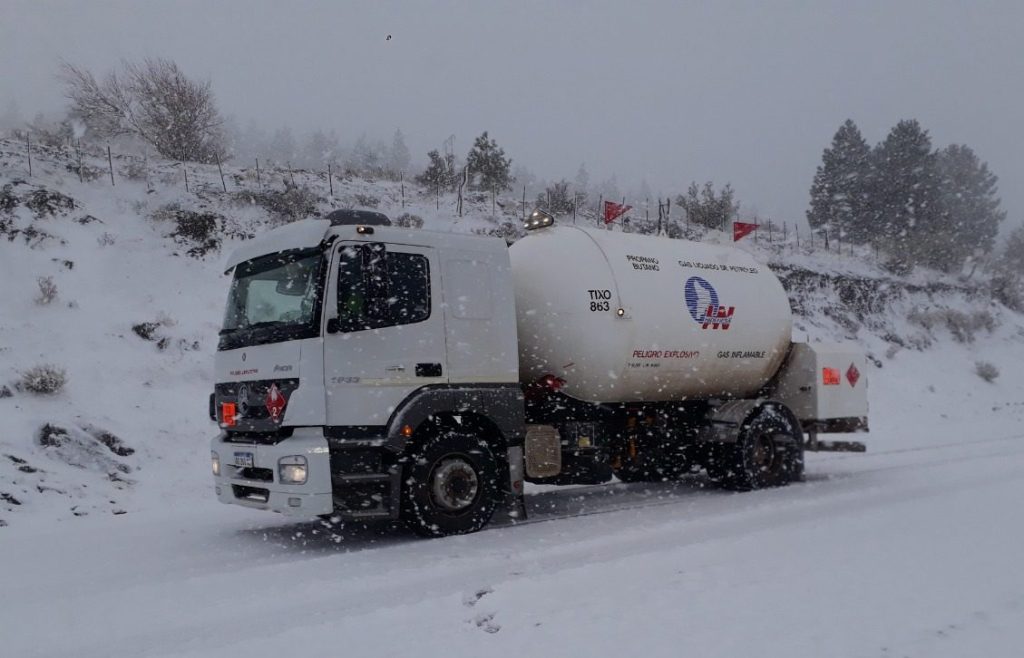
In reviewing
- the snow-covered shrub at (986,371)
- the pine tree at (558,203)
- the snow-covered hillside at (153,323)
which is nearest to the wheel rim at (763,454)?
the snow-covered hillside at (153,323)

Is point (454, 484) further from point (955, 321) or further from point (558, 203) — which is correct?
point (955, 321)

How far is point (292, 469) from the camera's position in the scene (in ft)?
21.2

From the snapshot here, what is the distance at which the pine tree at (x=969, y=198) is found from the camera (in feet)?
154

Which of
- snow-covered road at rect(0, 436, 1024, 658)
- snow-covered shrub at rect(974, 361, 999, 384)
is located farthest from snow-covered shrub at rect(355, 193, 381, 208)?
Answer: snow-covered shrub at rect(974, 361, 999, 384)

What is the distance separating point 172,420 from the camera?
459 inches

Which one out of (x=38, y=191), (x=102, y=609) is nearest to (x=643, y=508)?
(x=102, y=609)

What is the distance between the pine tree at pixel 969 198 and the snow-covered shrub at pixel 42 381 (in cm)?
4656

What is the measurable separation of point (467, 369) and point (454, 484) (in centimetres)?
112

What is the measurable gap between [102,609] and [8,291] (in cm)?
1125

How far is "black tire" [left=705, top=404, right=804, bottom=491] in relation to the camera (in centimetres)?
988

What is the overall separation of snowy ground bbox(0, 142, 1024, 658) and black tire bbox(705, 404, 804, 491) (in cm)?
41

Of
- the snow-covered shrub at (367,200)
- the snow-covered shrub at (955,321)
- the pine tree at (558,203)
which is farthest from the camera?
the snow-covered shrub at (955,321)

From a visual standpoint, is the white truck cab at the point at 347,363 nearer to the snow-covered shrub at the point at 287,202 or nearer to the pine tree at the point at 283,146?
the snow-covered shrub at the point at 287,202

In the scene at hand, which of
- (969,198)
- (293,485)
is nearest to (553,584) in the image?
(293,485)
